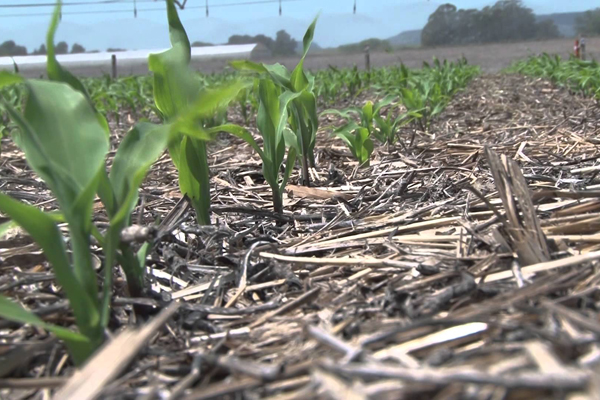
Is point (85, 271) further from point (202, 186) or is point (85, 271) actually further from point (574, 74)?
point (574, 74)

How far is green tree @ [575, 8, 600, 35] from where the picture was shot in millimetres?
21359

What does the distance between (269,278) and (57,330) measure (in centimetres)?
39

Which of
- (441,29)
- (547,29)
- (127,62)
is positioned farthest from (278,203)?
(547,29)

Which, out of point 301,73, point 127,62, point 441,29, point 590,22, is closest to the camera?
point 301,73

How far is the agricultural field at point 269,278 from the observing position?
563 mm

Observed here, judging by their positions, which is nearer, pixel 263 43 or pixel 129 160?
pixel 129 160

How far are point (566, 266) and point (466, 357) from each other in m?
0.30

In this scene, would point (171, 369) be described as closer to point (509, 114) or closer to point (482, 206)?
point (482, 206)

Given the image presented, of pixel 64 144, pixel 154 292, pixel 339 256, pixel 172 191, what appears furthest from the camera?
pixel 172 191

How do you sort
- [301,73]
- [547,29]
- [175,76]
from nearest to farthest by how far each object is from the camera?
[175,76], [301,73], [547,29]

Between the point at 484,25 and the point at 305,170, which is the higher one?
the point at 484,25

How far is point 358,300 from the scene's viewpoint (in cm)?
81

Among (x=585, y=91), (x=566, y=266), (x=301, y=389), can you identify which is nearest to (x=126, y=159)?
(x=301, y=389)

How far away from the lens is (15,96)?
3.46m
